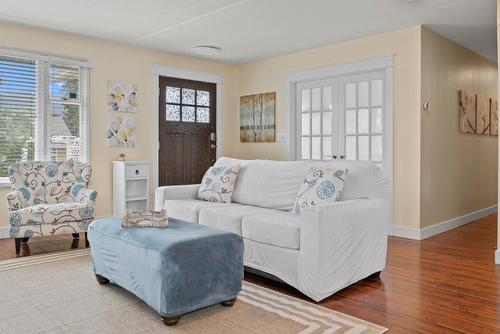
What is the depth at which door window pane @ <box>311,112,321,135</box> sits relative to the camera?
224 inches

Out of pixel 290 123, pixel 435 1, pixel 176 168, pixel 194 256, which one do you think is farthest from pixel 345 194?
pixel 176 168

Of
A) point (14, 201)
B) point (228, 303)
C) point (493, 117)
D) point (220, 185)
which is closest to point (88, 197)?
point (14, 201)

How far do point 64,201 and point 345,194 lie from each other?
2923mm

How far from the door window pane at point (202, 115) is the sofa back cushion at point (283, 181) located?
208cm

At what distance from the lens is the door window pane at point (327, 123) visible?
5539mm

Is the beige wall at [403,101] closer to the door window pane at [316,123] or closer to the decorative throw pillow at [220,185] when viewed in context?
the door window pane at [316,123]

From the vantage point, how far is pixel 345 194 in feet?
10.5

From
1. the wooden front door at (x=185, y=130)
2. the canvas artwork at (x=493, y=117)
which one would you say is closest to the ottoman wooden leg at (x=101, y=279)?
the wooden front door at (x=185, y=130)

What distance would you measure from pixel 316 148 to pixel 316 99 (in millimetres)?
652

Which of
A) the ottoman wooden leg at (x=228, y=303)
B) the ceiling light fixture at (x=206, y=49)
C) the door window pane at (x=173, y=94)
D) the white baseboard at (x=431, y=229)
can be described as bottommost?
the ottoman wooden leg at (x=228, y=303)

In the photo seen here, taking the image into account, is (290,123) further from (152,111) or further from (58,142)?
(58,142)

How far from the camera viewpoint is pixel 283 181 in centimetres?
375

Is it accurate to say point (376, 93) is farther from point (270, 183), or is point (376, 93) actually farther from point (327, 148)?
point (270, 183)

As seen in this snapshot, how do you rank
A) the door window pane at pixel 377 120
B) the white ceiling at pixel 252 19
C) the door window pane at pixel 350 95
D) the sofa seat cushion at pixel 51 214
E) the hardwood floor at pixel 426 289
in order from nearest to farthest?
the hardwood floor at pixel 426 289 < the sofa seat cushion at pixel 51 214 < the white ceiling at pixel 252 19 < the door window pane at pixel 377 120 < the door window pane at pixel 350 95
